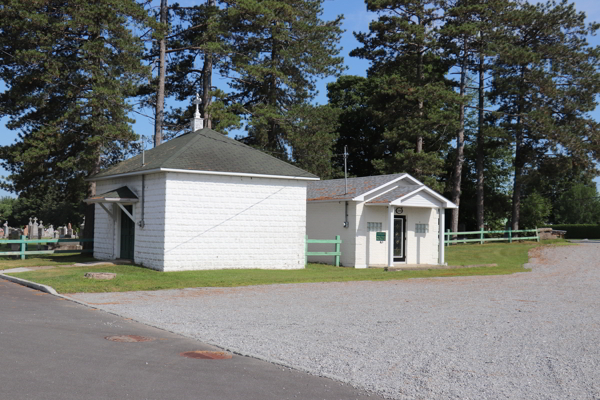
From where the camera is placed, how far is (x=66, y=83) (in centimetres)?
2780

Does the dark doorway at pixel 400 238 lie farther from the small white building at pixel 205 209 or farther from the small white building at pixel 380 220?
the small white building at pixel 205 209

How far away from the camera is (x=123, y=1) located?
2831cm

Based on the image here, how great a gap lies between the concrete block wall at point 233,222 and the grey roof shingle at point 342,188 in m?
→ 2.79

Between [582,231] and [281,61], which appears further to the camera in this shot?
[582,231]

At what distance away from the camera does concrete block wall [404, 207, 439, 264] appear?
25.8m

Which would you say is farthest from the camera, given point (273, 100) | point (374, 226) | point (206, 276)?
point (273, 100)

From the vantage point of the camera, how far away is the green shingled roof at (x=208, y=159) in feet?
67.2

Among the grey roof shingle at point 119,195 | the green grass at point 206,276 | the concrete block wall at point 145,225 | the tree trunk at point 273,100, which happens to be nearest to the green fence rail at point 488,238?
the green grass at point 206,276

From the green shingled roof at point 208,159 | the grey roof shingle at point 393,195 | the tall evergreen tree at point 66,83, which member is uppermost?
the tall evergreen tree at point 66,83

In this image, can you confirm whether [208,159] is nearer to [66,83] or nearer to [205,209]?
[205,209]

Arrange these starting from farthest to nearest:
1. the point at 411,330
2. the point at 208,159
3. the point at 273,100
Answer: the point at 273,100 < the point at 208,159 < the point at 411,330

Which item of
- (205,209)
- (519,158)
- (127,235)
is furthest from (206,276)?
(519,158)

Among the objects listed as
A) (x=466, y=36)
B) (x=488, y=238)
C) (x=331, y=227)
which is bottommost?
(x=488, y=238)

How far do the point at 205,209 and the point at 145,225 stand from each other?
2.28 meters
